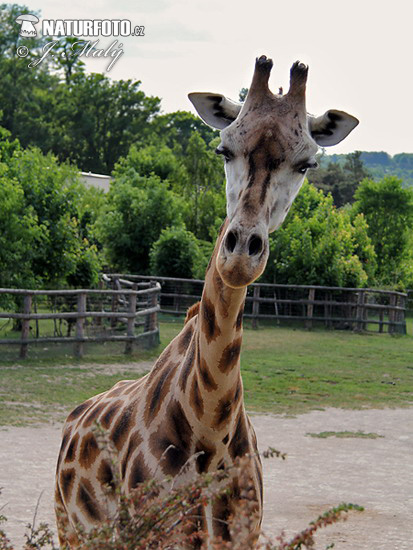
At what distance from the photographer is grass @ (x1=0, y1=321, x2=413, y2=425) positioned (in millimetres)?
10492

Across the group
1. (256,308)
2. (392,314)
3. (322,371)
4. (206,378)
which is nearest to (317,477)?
(206,378)

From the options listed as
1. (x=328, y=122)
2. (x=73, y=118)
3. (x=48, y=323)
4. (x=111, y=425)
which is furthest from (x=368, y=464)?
(x=73, y=118)

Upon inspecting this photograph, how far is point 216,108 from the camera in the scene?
3572 mm

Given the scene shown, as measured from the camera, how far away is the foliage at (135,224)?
26.0 metres

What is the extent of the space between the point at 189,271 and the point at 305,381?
1154 cm

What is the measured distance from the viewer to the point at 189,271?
24453mm

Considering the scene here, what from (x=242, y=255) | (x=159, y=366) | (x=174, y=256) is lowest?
(x=159, y=366)

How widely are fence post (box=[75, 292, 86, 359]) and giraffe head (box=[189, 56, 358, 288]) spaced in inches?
426

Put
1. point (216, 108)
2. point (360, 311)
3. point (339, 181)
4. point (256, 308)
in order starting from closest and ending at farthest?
point (216, 108)
point (256, 308)
point (360, 311)
point (339, 181)

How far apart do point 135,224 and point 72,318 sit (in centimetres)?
1232

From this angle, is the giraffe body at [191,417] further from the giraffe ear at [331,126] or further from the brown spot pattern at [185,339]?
the giraffe ear at [331,126]

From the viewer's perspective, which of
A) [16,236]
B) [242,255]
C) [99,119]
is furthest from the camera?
[99,119]

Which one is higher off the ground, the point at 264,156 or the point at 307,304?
the point at 264,156

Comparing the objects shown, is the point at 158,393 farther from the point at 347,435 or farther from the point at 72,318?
the point at 72,318
